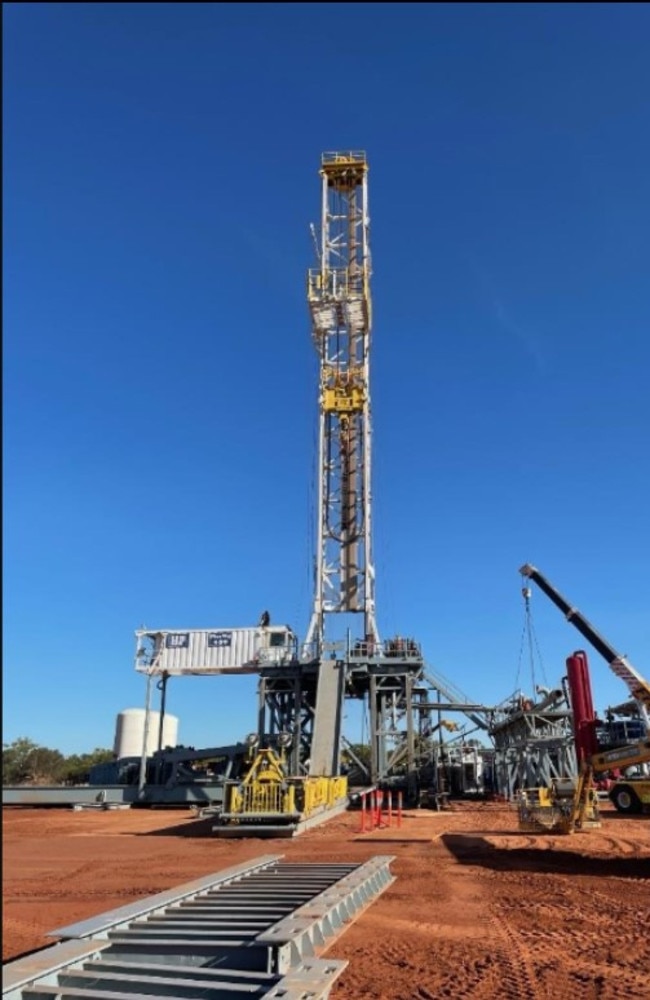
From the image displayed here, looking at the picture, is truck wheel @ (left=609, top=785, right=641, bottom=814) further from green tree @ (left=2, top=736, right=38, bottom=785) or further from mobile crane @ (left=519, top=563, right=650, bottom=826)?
green tree @ (left=2, top=736, right=38, bottom=785)

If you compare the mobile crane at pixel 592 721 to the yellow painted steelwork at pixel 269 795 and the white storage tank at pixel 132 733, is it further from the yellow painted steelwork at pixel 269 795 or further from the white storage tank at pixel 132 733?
the white storage tank at pixel 132 733

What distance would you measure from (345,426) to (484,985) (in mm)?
35795

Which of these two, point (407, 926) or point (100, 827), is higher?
point (407, 926)

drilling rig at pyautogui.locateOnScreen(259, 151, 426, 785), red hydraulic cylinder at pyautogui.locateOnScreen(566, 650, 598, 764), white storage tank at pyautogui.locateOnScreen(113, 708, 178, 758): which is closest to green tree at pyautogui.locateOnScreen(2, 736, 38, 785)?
white storage tank at pyautogui.locateOnScreen(113, 708, 178, 758)

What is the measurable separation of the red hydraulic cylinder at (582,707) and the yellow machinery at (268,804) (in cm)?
726

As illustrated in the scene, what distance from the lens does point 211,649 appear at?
125ft

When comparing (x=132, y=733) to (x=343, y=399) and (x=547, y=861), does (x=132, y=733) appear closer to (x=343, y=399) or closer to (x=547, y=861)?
(x=343, y=399)

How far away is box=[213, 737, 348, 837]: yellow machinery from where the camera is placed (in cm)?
1845

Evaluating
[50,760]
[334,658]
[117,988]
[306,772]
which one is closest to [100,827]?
[306,772]

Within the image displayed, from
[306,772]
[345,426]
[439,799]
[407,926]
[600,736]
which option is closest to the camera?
[407,926]

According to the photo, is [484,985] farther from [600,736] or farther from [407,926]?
[600,736]

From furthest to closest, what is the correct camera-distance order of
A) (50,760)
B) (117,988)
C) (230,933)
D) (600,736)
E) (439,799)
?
(50,760)
(439,799)
(600,736)
(230,933)
(117,988)

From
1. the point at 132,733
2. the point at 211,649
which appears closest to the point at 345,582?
the point at 211,649

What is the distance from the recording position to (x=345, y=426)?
4047 centimetres
